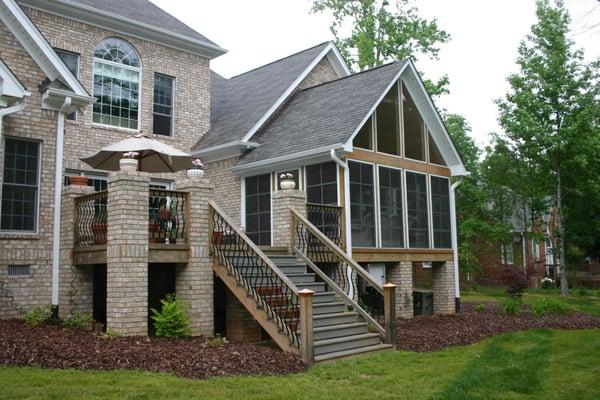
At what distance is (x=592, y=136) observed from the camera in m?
23.5

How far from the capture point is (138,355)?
8.14 metres

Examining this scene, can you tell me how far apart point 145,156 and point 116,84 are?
155 inches

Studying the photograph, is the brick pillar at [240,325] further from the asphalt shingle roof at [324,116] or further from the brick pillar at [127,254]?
the asphalt shingle roof at [324,116]

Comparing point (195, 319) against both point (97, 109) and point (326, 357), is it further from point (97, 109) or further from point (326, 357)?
point (97, 109)

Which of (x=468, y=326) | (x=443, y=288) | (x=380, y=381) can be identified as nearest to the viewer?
(x=380, y=381)

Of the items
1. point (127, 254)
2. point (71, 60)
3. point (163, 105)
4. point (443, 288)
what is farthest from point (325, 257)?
point (71, 60)

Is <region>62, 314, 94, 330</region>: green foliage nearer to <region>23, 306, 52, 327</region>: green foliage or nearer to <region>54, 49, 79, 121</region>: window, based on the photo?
<region>23, 306, 52, 327</region>: green foliage

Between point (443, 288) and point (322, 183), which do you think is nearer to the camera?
point (322, 183)

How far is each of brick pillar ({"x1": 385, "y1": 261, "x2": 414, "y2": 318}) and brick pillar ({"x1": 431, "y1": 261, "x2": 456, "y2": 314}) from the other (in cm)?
156

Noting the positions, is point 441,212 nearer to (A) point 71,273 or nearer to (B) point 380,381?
(B) point 380,381

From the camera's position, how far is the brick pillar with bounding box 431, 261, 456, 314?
55.2ft

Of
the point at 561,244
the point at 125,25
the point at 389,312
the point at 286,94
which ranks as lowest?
the point at 389,312

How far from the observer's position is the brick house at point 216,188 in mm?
10188

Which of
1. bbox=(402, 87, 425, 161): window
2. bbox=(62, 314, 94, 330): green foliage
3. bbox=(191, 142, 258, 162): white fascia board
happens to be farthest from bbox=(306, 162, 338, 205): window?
bbox=(62, 314, 94, 330): green foliage
